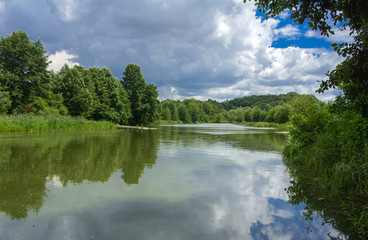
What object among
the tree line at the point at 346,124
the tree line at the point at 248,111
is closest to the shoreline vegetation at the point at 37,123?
the tree line at the point at 346,124

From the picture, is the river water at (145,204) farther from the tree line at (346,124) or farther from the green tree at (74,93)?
the green tree at (74,93)

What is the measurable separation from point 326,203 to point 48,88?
123ft

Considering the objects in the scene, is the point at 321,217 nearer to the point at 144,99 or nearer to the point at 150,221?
the point at 150,221

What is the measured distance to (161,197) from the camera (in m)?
5.74

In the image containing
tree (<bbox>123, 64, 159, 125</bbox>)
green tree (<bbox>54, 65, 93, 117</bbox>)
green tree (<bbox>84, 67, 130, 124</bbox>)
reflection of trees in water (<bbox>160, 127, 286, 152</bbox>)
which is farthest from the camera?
tree (<bbox>123, 64, 159, 125</bbox>)

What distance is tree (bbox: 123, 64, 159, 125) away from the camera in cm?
5266

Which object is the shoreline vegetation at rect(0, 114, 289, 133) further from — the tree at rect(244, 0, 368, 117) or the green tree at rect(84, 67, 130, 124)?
the tree at rect(244, 0, 368, 117)

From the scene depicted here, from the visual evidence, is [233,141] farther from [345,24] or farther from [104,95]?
[104,95]

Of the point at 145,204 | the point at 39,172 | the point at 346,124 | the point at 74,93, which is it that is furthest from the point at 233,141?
the point at 74,93

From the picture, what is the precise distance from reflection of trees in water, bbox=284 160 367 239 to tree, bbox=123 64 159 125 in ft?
153

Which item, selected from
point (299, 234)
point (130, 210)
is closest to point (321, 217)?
point (299, 234)

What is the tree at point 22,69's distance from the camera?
1201 inches

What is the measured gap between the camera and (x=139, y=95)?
173ft

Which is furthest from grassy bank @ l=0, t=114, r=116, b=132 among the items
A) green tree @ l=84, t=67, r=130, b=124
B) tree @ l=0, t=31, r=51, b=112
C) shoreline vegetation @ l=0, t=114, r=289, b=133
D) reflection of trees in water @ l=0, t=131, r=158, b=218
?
reflection of trees in water @ l=0, t=131, r=158, b=218
